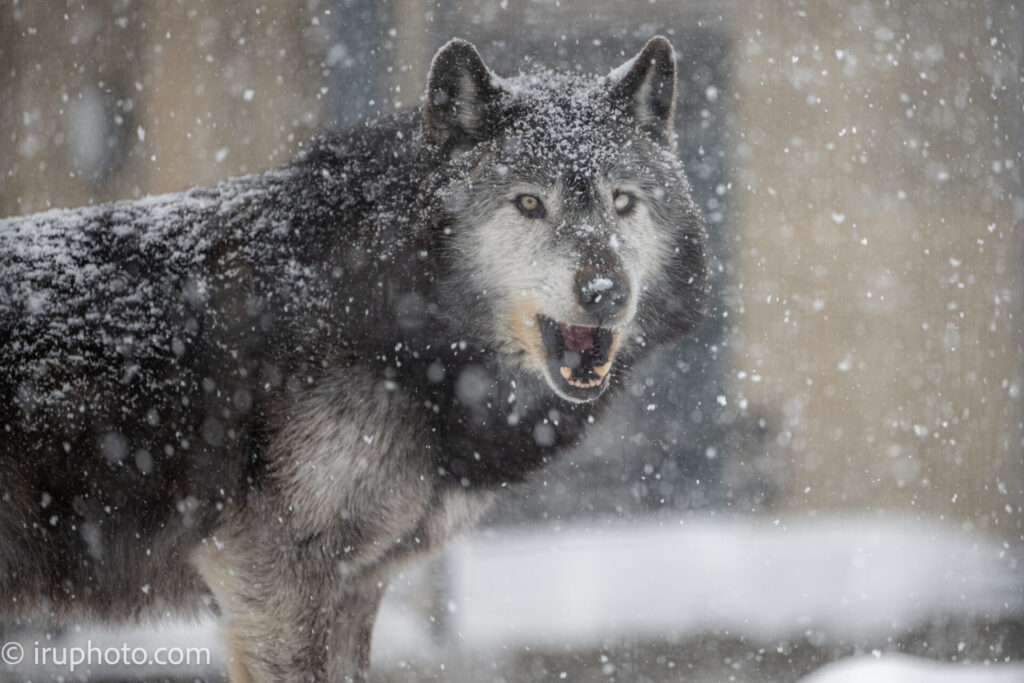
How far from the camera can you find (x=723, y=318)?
6.77 feet

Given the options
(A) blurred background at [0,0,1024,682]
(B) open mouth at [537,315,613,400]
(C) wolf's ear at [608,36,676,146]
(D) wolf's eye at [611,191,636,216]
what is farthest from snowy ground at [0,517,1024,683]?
(C) wolf's ear at [608,36,676,146]

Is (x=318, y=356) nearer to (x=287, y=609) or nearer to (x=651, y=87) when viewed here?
(x=287, y=609)

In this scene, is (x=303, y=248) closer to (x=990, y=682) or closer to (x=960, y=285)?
(x=960, y=285)

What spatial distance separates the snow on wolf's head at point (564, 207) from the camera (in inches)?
72.9

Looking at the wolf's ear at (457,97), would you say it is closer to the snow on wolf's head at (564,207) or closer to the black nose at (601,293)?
the snow on wolf's head at (564,207)

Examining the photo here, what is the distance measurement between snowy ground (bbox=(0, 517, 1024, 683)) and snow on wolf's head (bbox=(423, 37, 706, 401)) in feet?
1.58

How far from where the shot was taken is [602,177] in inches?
75.5

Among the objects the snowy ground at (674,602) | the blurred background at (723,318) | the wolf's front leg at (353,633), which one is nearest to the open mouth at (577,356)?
the blurred background at (723,318)

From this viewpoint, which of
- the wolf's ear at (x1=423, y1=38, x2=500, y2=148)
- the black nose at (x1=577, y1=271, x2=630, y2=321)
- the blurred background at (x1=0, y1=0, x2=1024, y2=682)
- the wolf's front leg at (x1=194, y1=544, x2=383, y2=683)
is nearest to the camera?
the black nose at (x1=577, y1=271, x2=630, y2=321)

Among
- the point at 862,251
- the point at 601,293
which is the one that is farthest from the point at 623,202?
the point at 862,251

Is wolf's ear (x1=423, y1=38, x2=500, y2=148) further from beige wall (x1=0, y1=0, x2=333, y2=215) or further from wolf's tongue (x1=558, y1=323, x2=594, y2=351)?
wolf's tongue (x1=558, y1=323, x2=594, y2=351)

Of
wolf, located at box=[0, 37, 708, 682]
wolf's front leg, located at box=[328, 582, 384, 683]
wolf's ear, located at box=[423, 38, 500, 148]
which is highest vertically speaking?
wolf's ear, located at box=[423, 38, 500, 148]

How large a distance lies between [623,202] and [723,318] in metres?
0.41

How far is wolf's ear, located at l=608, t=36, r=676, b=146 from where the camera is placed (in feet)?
6.32
